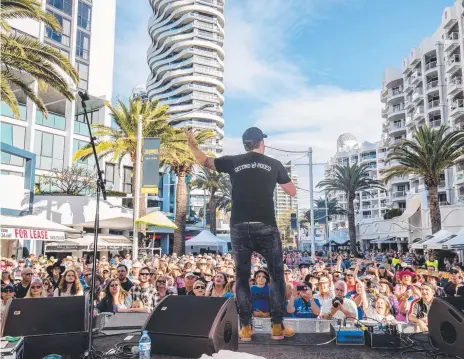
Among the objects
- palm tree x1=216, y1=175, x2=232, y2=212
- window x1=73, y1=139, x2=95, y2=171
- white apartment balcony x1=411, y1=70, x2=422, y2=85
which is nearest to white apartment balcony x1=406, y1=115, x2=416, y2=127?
white apartment balcony x1=411, y1=70, x2=422, y2=85

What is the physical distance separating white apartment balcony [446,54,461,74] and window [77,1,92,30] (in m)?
38.5

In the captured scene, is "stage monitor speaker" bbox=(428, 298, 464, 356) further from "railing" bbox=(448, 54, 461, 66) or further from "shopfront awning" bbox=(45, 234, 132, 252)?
"railing" bbox=(448, 54, 461, 66)

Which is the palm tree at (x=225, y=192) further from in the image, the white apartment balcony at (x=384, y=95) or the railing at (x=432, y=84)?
the white apartment balcony at (x=384, y=95)

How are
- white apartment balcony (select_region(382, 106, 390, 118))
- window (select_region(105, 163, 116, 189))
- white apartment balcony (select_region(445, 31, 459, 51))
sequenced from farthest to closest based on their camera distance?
1. white apartment balcony (select_region(382, 106, 390, 118))
2. white apartment balcony (select_region(445, 31, 459, 51))
3. window (select_region(105, 163, 116, 189))

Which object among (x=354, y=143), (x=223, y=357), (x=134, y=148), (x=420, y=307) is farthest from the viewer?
(x=354, y=143)

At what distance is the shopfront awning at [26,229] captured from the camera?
40.2 ft

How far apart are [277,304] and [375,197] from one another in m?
99.6

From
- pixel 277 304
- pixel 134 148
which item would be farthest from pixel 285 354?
pixel 134 148

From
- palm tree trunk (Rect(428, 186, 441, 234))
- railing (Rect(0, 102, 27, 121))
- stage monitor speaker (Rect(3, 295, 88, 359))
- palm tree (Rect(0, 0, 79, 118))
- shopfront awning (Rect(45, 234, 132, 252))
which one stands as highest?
railing (Rect(0, 102, 27, 121))

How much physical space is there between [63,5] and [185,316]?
41826mm

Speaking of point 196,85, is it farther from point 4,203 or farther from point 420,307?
point 420,307

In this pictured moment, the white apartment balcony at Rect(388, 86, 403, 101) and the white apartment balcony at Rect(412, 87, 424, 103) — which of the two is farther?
the white apartment balcony at Rect(388, 86, 403, 101)

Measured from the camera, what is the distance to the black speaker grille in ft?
11.0

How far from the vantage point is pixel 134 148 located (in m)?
22.9
